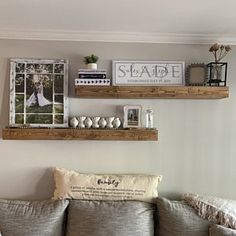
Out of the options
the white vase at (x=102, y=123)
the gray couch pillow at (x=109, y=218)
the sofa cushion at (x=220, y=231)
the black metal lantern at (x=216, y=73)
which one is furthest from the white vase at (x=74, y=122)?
the sofa cushion at (x=220, y=231)

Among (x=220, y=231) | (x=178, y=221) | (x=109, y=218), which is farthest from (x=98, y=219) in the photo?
(x=220, y=231)

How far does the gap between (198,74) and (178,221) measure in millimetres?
1306

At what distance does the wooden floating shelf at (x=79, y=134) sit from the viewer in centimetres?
297

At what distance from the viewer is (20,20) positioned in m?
2.77

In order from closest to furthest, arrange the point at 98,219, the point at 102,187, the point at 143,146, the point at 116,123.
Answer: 1. the point at 98,219
2. the point at 102,187
3. the point at 116,123
4. the point at 143,146

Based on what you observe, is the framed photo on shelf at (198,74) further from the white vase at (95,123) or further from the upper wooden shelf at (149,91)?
the white vase at (95,123)

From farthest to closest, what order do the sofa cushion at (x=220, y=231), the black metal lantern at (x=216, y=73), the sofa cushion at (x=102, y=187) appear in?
the black metal lantern at (x=216, y=73)
the sofa cushion at (x=102, y=187)
the sofa cushion at (x=220, y=231)

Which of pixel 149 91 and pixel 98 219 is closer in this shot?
pixel 98 219

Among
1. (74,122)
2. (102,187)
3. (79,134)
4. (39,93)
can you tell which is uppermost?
(39,93)

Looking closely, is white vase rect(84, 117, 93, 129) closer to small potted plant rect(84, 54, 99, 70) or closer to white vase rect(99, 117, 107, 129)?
white vase rect(99, 117, 107, 129)

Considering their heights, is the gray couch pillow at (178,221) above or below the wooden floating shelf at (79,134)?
below

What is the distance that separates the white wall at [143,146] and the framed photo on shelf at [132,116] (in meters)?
0.08

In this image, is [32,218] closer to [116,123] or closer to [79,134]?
[79,134]

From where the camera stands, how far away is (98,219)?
9.00 ft
